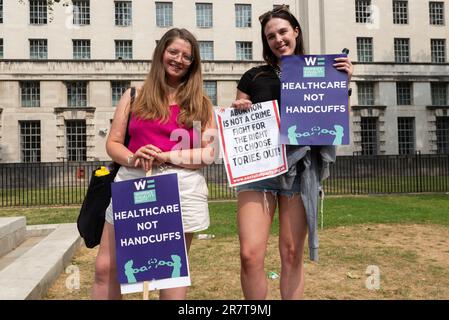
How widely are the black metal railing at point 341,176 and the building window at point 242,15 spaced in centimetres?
1684

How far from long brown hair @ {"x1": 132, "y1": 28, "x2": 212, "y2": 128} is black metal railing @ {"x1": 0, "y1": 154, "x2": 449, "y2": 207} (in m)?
15.0

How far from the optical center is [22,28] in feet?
111

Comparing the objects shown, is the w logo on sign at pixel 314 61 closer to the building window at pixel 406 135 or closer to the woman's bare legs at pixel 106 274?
the woman's bare legs at pixel 106 274

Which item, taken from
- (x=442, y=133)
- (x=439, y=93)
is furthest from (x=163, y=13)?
(x=442, y=133)

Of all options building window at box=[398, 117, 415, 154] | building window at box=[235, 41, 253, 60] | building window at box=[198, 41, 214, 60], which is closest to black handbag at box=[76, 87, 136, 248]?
building window at box=[198, 41, 214, 60]

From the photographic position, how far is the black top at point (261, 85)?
3320 millimetres

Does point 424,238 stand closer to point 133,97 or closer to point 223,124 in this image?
point 223,124

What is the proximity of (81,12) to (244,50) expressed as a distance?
14.9 meters

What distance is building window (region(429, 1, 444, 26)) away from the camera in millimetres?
38594

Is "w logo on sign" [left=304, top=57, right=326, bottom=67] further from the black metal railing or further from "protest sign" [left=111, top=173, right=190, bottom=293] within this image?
the black metal railing

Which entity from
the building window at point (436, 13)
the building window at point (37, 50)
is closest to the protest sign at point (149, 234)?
the building window at point (37, 50)

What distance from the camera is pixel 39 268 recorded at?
16.4 feet

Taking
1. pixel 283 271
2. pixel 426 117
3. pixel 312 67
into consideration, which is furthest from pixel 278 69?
pixel 426 117

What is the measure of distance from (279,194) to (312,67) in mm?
1098
